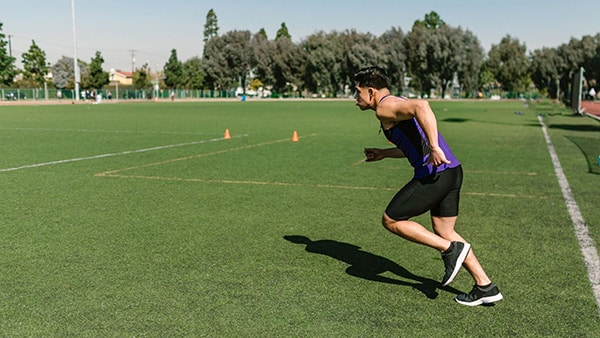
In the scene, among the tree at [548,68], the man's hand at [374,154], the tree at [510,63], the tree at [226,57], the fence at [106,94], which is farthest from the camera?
the tree at [510,63]

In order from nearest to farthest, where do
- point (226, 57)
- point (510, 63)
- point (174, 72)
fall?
point (226, 57) < point (174, 72) < point (510, 63)

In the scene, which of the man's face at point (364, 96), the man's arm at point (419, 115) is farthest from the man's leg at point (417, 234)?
the man's face at point (364, 96)

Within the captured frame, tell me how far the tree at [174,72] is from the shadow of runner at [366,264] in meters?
123

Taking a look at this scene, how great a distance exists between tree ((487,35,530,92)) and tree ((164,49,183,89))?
69.3 metres

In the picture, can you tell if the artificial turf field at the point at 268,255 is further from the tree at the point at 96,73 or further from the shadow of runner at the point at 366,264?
the tree at the point at 96,73

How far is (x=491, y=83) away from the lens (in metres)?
139

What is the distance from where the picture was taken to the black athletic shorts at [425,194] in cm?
441

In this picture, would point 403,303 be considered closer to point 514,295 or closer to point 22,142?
point 514,295

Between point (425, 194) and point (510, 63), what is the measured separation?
136 meters

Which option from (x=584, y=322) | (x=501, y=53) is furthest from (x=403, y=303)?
(x=501, y=53)

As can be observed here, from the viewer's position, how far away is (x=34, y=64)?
337 ft

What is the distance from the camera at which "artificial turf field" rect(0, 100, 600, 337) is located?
4148mm

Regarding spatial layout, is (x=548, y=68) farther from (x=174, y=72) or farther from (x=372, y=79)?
(x=372, y=79)

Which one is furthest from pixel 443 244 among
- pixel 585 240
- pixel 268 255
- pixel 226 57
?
pixel 226 57
